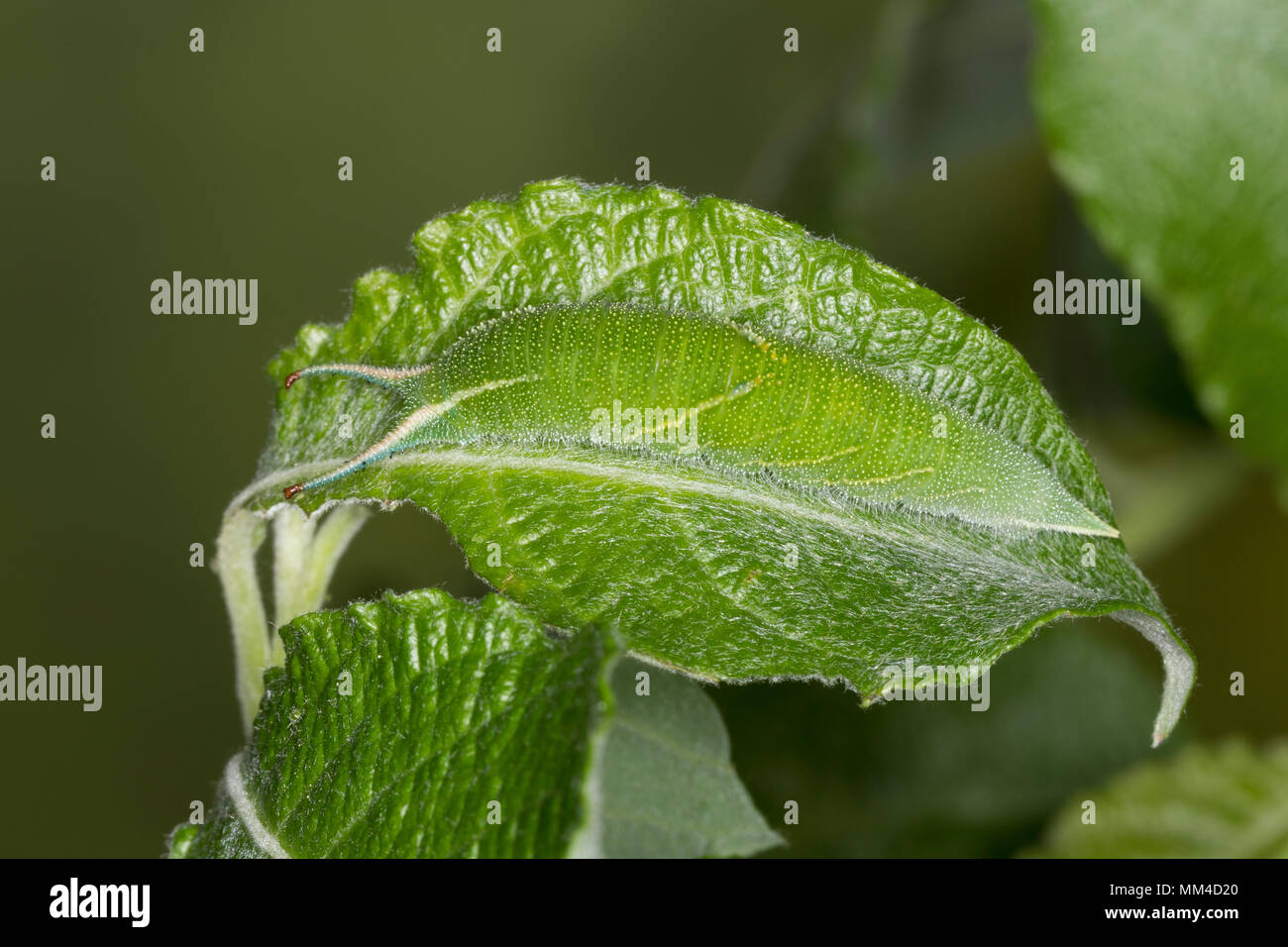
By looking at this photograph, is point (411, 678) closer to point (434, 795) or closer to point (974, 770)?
point (434, 795)

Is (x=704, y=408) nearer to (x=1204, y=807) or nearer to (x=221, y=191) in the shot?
(x=1204, y=807)

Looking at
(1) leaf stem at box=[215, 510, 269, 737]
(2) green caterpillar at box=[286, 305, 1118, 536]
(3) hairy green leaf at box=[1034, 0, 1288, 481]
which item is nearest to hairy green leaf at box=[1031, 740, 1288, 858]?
(3) hairy green leaf at box=[1034, 0, 1288, 481]

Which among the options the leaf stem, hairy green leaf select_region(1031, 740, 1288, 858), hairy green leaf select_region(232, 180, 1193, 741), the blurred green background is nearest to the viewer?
hairy green leaf select_region(232, 180, 1193, 741)

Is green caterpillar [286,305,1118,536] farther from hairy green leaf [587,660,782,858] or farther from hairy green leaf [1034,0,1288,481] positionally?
hairy green leaf [1034,0,1288,481]

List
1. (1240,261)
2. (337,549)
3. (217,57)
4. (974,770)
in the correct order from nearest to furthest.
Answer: (337,549), (1240,261), (974,770), (217,57)

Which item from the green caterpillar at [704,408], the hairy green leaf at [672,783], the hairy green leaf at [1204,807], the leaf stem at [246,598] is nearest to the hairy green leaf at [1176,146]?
the green caterpillar at [704,408]

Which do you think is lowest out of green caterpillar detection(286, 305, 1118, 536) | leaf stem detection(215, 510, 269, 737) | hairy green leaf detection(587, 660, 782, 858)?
hairy green leaf detection(587, 660, 782, 858)
